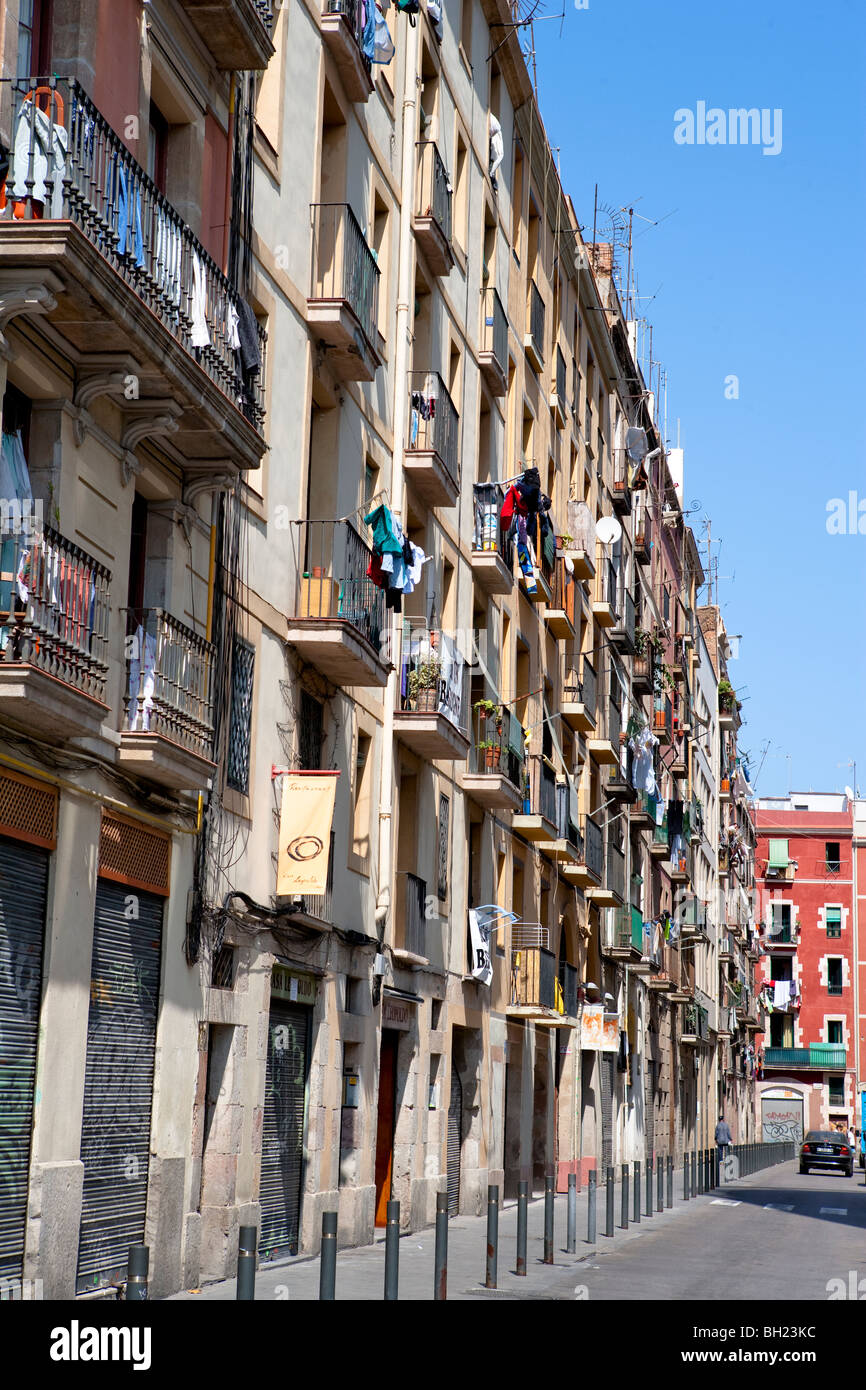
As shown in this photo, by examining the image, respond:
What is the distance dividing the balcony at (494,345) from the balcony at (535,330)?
2.82m

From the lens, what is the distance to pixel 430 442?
24.3 m

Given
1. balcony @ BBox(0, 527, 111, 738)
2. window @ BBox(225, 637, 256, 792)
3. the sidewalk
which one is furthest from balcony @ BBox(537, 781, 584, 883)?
balcony @ BBox(0, 527, 111, 738)

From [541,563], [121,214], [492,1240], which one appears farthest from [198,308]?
[541,563]

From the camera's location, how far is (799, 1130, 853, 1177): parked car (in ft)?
182

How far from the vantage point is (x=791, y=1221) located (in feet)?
94.6

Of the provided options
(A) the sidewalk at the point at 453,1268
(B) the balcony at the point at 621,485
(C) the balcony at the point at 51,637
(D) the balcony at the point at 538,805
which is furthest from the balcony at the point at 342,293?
(B) the balcony at the point at 621,485

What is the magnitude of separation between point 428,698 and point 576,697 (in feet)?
45.8

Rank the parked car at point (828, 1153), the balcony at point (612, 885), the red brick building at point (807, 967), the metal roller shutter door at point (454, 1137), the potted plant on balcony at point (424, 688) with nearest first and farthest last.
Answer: the potted plant on balcony at point (424, 688), the metal roller shutter door at point (454, 1137), the balcony at point (612, 885), the parked car at point (828, 1153), the red brick building at point (807, 967)

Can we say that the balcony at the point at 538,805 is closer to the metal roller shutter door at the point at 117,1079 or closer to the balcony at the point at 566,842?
the balcony at the point at 566,842

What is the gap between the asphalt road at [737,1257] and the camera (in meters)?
16.6

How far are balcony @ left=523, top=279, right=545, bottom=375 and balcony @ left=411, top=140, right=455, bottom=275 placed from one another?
7874 mm

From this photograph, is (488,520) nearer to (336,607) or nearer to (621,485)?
(336,607)

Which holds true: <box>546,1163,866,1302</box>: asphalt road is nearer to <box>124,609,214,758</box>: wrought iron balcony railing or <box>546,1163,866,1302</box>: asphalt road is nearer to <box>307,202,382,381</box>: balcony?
<box>124,609,214,758</box>: wrought iron balcony railing
